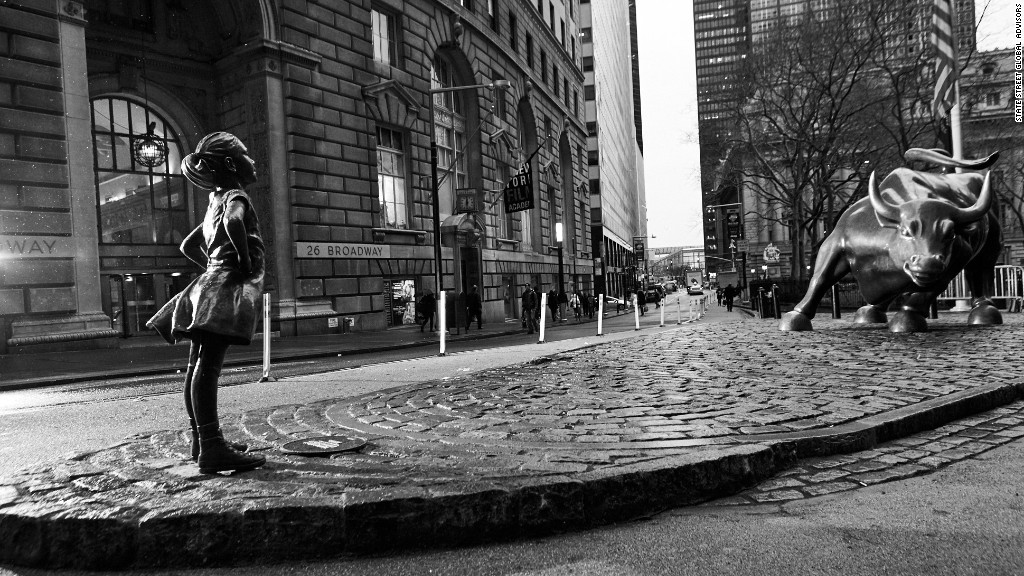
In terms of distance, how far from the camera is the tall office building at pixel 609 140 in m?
75.5

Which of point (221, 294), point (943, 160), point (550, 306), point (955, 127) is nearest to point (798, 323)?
point (943, 160)

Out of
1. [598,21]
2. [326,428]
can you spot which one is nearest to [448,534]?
[326,428]

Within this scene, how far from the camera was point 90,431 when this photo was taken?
5719mm

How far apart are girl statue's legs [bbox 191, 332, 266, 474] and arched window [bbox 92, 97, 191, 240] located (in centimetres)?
1902

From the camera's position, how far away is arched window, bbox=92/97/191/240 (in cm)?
1947

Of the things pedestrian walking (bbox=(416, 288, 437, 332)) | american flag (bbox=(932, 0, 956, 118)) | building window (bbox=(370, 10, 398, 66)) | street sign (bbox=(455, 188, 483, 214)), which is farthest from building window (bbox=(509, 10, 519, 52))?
american flag (bbox=(932, 0, 956, 118))

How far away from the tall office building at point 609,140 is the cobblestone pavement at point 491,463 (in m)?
49.4

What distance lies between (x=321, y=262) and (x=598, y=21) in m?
67.4

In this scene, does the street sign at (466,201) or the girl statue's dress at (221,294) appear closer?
the girl statue's dress at (221,294)

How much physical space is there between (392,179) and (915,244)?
1966cm

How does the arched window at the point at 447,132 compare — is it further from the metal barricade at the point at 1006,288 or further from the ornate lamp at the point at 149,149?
the metal barricade at the point at 1006,288

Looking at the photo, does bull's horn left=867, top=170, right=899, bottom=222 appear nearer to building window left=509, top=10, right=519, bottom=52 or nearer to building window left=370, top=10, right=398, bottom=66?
building window left=370, top=10, right=398, bottom=66

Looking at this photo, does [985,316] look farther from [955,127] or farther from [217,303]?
[217,303]

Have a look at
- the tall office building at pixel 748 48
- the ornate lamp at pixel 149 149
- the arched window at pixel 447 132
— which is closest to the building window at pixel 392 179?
the arched window at pixel 447 132
